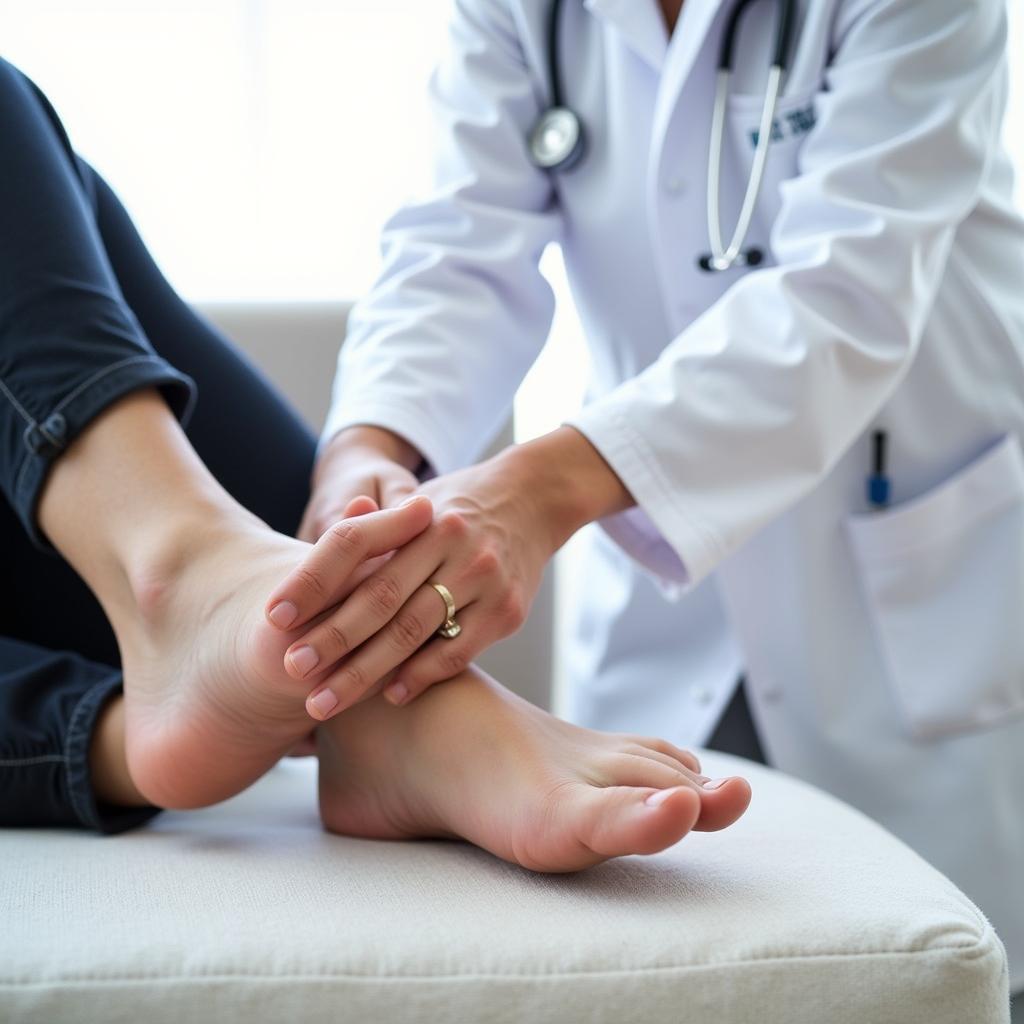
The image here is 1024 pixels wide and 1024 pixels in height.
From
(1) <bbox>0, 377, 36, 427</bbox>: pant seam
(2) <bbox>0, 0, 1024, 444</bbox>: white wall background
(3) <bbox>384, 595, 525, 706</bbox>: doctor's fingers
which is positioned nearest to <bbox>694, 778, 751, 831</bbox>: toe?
(3) <bbox>384, 595, 525, 706</bbox>: doctor's fingers

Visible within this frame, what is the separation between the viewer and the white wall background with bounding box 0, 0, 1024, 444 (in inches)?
78.5

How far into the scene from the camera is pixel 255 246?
207 cm

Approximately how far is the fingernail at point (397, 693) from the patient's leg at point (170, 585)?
0.16 feet

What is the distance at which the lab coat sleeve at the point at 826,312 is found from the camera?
81 cm

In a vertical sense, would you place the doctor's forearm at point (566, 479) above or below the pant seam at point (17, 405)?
below

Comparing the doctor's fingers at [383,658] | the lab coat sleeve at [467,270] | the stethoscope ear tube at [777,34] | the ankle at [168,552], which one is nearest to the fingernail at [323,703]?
the doctor's fingers at [383,658]

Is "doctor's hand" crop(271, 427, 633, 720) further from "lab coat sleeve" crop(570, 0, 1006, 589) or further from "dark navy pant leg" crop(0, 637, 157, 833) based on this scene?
"dark navy pant leg" crop(0, 637, 157, 833)

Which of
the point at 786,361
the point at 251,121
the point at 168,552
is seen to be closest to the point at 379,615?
the point at 168,552

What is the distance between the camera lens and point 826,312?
85 cm

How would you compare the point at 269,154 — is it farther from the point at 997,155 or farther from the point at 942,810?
the point at 942,810

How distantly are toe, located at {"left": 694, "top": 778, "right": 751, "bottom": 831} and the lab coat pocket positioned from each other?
509 mm

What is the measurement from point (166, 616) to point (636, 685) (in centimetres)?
58

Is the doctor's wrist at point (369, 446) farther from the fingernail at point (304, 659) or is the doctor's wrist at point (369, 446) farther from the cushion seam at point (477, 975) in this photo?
the cushion seam at point (477, 975)

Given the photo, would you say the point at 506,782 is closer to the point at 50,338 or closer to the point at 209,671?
the point at 209,671
